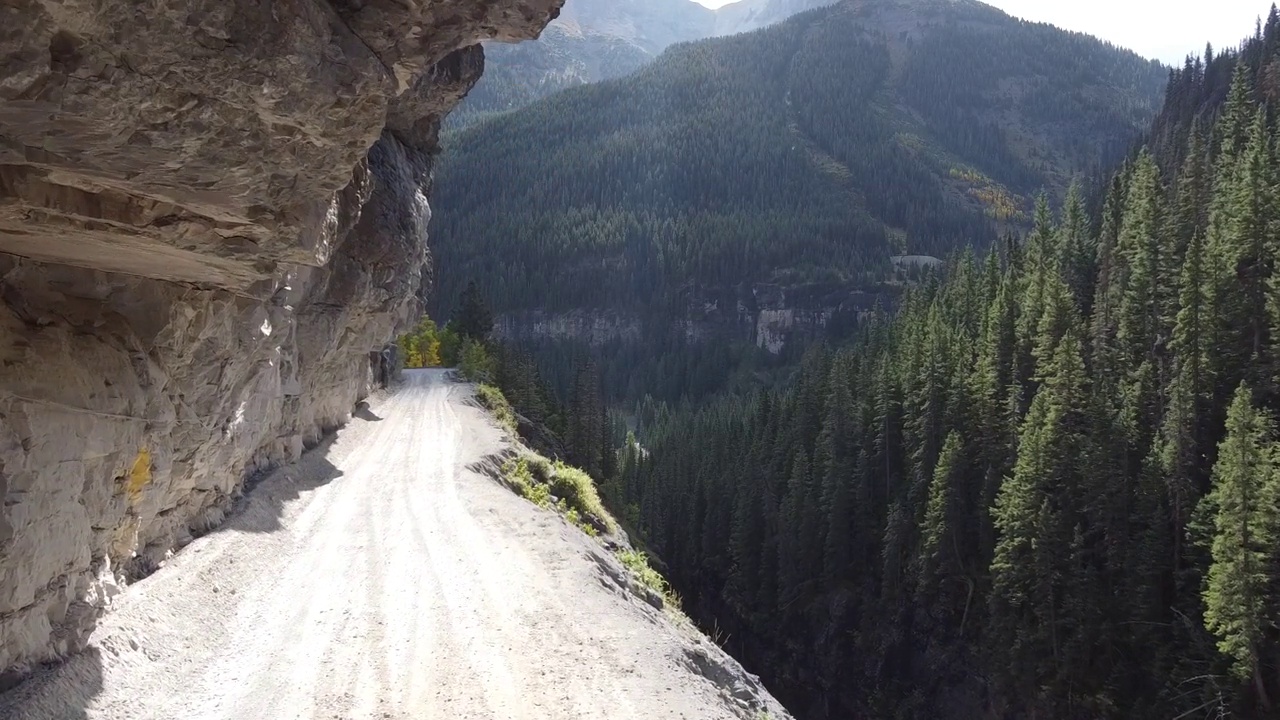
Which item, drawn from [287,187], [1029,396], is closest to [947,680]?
[1029,396]

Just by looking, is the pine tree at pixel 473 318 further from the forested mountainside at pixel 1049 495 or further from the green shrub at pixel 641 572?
the green shrub at pixel 641 572

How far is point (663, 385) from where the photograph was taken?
193125 mm

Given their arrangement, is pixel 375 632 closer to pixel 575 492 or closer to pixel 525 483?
pixel 525 483

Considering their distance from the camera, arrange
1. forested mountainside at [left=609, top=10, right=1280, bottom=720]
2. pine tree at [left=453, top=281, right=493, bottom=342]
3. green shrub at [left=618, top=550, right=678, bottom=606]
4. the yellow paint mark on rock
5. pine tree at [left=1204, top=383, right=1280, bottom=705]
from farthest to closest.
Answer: pine tree at [left=453, top=281, right=493, bottom=342], forested mountainside at [left=609, top=10, right=1280, bottom=720], pine tree at [left=1204, top=383, right=1280, bottom=705], green shrub at [left=618, top=550, right=678, bottom=606], the yellow paint mark on rock

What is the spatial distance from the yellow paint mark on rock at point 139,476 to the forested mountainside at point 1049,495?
37.9m

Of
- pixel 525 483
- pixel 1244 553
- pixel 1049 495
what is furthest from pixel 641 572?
pixel 1049 495

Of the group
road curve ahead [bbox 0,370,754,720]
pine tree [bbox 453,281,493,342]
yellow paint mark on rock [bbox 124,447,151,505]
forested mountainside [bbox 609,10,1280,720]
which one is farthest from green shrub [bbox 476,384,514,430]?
yellow paint mark on rock [bbox 124,447,151,505]

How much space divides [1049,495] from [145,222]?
46.5 meters

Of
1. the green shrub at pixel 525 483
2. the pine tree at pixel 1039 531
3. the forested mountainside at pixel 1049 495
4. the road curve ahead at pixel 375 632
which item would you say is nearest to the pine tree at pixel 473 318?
the forested mountainside at pixel 1049 495

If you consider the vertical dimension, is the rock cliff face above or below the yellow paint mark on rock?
above

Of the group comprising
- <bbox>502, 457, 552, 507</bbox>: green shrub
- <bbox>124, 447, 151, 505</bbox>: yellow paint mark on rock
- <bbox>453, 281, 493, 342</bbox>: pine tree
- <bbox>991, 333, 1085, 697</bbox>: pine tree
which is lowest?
<bbox>991, 333, 1085, 697</bbox>: pine tree

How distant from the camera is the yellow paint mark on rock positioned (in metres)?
12.4

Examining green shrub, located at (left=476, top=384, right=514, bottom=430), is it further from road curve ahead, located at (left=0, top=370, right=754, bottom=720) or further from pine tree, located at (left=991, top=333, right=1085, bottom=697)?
pine tree, located at (left=991, top=333, right=1085, bottom=697)

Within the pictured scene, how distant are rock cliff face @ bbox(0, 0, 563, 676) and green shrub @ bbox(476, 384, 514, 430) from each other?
30793mm
